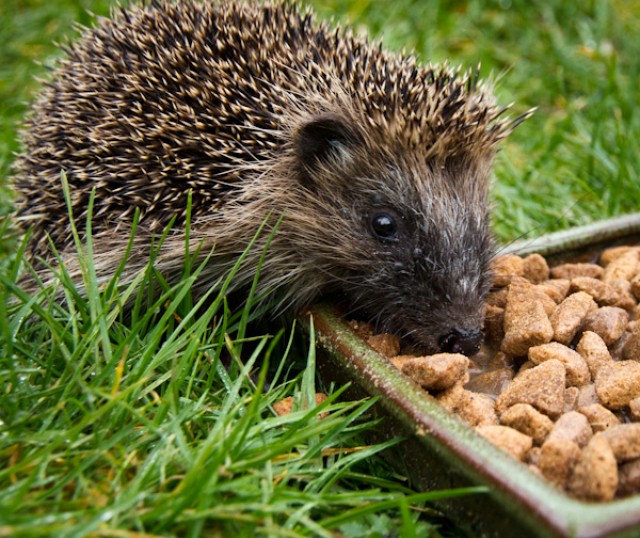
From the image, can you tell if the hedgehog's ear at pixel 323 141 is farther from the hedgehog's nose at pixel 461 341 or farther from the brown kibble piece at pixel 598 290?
the brown kibble piece at pixel 598 290

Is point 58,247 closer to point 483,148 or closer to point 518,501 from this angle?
point 483,148

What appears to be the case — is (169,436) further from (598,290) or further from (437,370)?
(598,290)

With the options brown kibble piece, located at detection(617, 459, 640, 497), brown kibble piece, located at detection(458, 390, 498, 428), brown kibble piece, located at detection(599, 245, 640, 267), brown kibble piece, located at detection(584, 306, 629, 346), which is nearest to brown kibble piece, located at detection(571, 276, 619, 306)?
A: brown kibble piece, located at detection(584, 306, 629, 346)

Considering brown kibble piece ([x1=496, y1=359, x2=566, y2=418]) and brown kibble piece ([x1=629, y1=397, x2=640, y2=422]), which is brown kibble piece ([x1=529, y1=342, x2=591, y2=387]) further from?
brown kibble piece ([x1=629, y1=397, x2=640, y2=422])

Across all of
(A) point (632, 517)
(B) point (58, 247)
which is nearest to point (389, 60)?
(B) point (58, 247)

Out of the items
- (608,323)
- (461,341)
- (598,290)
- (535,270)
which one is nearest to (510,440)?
(461,341)

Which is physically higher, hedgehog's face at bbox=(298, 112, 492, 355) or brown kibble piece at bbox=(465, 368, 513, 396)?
hedgehog's face at bbox=(298, 112, 492, 355)

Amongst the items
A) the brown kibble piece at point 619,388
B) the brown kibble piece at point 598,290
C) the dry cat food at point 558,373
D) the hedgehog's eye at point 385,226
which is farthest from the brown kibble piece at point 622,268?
the hedgehog's eye at point 385,226
